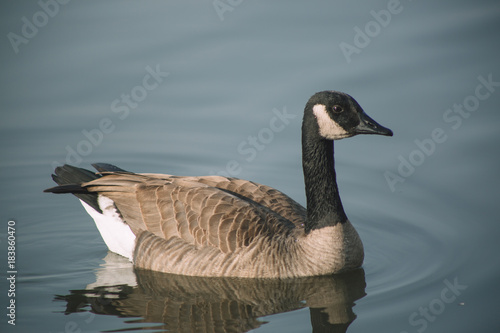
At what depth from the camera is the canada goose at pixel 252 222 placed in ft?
31.6

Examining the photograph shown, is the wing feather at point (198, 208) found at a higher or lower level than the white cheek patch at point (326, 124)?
lower

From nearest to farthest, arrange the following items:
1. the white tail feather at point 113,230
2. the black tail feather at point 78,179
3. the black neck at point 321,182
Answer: the black neck at point 321,182 < the white tail feather at point 113,230 < the black tail feather at point 78,179

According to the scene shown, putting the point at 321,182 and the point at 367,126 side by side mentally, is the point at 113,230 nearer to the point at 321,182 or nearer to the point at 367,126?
the point at 321,182

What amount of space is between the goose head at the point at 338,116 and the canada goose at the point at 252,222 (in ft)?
0.04

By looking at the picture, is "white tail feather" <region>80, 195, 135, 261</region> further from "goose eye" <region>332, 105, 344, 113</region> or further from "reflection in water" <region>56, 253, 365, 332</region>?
"goose eye" <region>332, 105, 344, 113</region>

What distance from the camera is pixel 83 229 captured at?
11594 millimetres

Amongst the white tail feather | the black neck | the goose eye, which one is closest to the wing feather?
the white tail feather

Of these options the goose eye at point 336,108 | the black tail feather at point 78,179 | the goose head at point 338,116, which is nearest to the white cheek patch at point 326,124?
the goose head at point 338,116

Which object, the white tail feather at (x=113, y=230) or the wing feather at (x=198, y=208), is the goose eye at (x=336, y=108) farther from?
the white tail feather at (x=113, y=230)

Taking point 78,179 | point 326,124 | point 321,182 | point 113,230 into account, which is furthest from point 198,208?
point 78,179

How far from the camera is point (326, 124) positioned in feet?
31.3

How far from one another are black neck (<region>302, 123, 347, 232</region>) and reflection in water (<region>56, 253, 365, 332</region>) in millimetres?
828

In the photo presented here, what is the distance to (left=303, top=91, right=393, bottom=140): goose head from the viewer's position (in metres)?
9.49

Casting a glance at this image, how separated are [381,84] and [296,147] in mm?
2259
